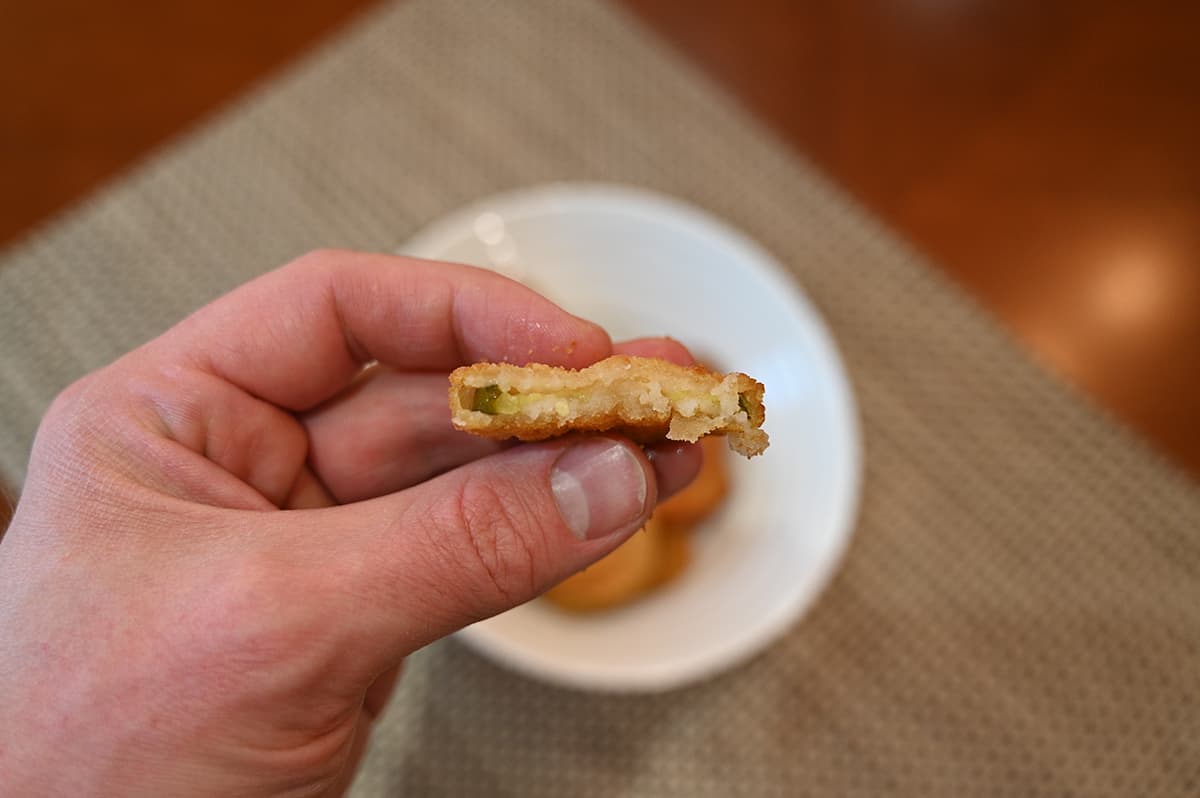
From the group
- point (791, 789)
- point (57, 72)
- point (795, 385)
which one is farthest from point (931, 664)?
point (57, 72)

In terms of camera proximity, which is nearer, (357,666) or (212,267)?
(357,666)

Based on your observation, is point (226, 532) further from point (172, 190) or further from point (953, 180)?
point (953, 180)

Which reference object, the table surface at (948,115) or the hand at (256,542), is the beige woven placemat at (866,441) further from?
the hand at (256,542)

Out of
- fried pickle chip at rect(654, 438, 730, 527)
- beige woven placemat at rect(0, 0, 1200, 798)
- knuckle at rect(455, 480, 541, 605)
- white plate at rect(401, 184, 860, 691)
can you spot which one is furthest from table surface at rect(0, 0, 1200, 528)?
knuckle at rect(455, 480, 541, 605)

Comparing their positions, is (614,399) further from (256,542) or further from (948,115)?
(948,115)

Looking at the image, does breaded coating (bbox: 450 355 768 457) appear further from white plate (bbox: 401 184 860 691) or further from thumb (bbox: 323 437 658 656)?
white plate (bbox: 401 184 860 691)

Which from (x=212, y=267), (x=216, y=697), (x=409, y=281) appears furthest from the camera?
(x=212, y=267)
